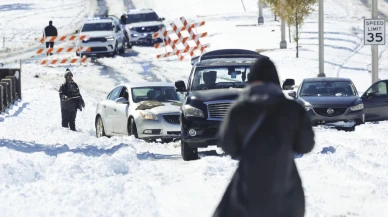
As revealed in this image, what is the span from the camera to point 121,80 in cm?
3700

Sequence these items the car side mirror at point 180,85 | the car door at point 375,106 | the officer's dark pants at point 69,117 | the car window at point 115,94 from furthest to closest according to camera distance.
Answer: the car door at point 375,106 < the officer's dark pants at point 69,117 < the car window at point 115,94 < the car side mirror at point 180,85

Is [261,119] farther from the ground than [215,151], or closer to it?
farther from the ground

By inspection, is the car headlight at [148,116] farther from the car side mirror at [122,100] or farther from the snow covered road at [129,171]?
the car side mirror at [122,100]

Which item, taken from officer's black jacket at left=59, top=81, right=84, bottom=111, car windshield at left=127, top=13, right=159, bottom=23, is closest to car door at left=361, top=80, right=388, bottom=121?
officer's black jacket at left=59, top=81, right=84, bottom=111

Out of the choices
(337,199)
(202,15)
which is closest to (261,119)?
(337,199)

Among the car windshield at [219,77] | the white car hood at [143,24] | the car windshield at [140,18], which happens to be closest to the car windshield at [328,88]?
the car windshield at [219,77]

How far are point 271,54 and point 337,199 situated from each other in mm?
31843

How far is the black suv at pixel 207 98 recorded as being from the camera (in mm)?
16375

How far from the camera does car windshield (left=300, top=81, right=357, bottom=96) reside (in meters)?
24.9

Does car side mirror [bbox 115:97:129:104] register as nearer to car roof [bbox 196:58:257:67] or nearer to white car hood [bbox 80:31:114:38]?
car roof [bbox 196:58:257:67]

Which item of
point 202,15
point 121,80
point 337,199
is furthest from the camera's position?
point 202,15

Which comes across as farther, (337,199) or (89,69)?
(89,69)

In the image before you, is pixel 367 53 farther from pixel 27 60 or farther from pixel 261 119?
pixel 261 119

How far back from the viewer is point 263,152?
6578 mm
